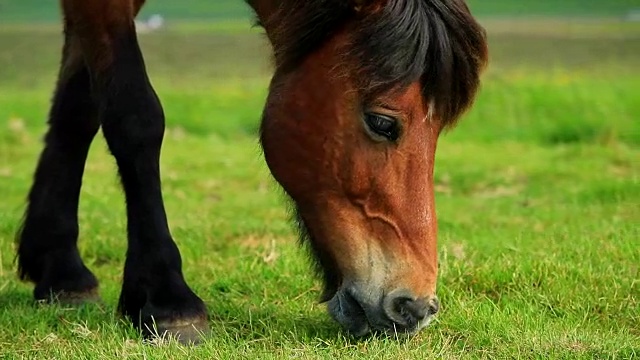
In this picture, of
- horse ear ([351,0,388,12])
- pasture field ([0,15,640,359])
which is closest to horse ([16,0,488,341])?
horse ear ([351,0,388,12])

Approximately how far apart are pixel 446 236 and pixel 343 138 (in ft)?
Answer: 8.83

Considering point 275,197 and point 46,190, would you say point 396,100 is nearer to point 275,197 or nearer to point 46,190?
point 46,190

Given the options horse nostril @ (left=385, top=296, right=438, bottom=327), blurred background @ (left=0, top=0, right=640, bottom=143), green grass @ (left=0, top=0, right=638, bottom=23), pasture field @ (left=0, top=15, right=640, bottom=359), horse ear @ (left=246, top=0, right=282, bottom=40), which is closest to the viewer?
horse nostril @ (left=385, top=296, right=438, bottom=327)

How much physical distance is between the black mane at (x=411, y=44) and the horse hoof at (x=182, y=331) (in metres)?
1.14

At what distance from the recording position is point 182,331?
12.8ft

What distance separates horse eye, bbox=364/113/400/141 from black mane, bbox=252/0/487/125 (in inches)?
3.5

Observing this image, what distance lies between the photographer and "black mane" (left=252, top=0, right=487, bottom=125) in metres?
3.51

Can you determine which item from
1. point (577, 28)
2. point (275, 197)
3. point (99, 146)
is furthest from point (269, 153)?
point (577, 28)

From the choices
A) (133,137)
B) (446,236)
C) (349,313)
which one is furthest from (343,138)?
(446,236)

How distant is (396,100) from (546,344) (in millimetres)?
1053

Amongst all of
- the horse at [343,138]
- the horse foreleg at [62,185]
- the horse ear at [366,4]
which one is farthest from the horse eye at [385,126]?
the horse foreleg at [62,185]

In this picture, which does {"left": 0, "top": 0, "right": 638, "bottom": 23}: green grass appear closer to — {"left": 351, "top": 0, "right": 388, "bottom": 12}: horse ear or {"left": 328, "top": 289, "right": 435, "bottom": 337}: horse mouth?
{"left": 351, "top": 0, "right": 388, "bottom": 12}: horse ear

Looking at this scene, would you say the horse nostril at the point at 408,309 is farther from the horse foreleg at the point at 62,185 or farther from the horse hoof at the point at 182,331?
the horse foreleg at the point at 62,185

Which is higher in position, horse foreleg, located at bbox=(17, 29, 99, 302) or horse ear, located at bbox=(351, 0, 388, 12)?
horse ear, located at bbox=(351, 0, 388, 12)
